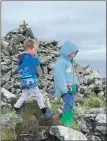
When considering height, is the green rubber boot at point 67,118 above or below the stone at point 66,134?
above

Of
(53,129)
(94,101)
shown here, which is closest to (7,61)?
(94,101)

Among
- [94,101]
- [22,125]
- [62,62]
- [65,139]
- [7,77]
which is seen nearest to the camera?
[65,139]

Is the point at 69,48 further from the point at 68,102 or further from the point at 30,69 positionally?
the point at 68,102

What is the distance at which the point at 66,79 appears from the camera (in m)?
9.61

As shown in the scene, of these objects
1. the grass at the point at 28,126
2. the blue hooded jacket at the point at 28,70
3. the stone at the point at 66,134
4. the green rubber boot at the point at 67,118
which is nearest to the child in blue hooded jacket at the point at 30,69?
the blue hooded jacket at the point at 28,70

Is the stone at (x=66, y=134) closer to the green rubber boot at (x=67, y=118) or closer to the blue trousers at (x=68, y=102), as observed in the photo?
the green rubber boot at (x=67, y=118)

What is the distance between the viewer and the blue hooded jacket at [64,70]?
9445 mm

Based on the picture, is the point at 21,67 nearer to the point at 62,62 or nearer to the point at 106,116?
the point at 62,62

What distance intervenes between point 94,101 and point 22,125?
309 centimetres

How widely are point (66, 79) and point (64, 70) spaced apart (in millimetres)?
203

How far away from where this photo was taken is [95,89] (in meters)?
15.2

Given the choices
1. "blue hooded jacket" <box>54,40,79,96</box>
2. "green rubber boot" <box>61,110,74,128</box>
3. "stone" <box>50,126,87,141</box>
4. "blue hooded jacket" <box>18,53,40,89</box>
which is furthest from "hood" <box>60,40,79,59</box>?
"stone" <box>50,126,87,141</box>

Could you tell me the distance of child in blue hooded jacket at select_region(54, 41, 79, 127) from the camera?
946 centimetres

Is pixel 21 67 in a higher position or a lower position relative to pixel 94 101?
higher
